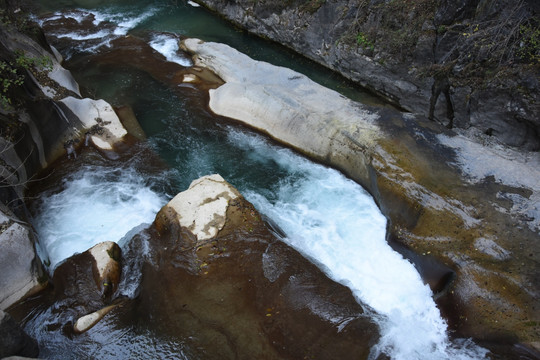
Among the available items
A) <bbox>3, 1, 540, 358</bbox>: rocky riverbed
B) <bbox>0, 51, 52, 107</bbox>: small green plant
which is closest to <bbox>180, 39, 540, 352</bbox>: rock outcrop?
<bbox>3, 1, 540, 358</bbox>: rocky riverbed

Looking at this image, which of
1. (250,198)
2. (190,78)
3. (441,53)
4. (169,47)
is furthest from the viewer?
(169,47)

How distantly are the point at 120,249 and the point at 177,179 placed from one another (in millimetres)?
2717

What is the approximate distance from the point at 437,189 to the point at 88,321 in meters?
6.74

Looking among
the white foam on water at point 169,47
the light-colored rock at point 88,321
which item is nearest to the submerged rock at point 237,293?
the light-colored rock at point 88,321

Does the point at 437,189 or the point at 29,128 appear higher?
the point at 437,189

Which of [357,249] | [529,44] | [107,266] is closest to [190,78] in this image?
[107,266]

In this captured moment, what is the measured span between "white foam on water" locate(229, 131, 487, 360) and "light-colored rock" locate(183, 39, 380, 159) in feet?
1.98

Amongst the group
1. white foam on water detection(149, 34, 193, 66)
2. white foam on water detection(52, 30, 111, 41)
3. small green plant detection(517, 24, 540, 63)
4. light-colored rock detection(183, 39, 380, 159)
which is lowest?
white foam on water detection(52, 30, 111, 41)

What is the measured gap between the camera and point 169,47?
14539 mm

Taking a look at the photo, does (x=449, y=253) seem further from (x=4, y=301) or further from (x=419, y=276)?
(x=4, y=301)

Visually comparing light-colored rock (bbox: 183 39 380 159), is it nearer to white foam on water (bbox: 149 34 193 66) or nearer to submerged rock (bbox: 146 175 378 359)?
white foam on water (bbox: 149 34 193 66)

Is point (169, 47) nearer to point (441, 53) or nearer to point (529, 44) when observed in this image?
point (441, 53)

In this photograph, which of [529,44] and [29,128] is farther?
[29,128]

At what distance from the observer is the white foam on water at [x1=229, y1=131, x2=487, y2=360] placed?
228 inches
